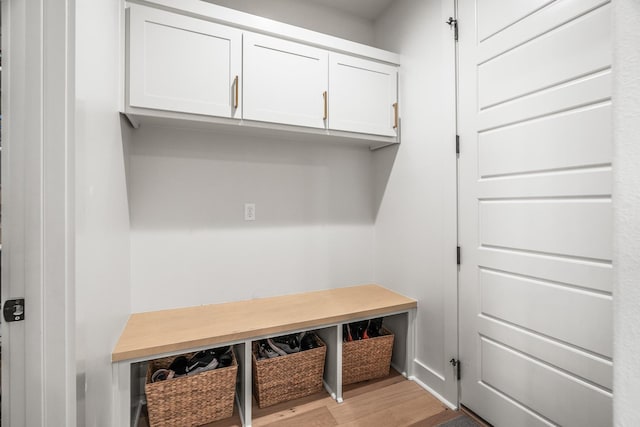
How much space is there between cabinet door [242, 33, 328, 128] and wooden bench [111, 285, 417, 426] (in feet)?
3.91

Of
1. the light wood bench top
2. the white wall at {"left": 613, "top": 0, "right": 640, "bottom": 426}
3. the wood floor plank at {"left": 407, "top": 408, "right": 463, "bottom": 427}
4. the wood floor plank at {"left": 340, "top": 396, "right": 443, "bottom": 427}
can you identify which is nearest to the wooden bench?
the light wood bench top

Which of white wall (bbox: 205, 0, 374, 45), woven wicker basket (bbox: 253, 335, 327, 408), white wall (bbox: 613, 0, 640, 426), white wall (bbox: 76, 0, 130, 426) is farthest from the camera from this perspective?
white wall (bbox: 205, 0, 374, 45)

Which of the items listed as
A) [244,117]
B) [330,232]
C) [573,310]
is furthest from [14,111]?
[573,310]

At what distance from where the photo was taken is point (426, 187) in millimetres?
1919

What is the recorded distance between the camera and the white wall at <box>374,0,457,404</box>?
1.75 metres

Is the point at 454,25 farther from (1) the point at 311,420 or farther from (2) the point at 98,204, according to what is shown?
(1) the point at 311,420

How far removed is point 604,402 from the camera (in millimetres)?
1094

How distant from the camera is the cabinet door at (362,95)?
1934 mm

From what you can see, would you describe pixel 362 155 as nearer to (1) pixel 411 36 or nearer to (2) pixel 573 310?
(1) pixel 411 36

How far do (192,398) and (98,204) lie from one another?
1120mm

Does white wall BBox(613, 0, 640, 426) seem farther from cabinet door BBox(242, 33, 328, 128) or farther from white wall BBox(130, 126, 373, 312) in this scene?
white wall BBox(130, 126, 373, 312)

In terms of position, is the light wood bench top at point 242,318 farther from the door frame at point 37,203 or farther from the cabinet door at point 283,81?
the cabinet door at point 283,81

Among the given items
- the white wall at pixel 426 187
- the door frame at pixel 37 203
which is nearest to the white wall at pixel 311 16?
the white wall at pixel 426 187

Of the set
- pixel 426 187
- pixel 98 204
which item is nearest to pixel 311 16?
pixel 426 187
